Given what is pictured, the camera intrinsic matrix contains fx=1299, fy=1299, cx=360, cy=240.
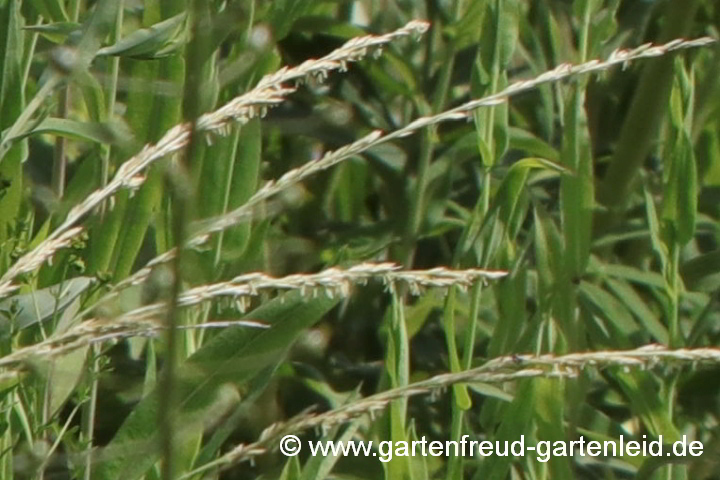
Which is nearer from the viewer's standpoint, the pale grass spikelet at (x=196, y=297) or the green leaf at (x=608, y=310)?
the pale grass spikelet at (x=196, y=297)

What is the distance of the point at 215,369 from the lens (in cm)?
107

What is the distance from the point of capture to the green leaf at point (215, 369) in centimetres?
107

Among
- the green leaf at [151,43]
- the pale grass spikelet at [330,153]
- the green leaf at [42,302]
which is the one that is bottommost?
the green leaf at [42,302]

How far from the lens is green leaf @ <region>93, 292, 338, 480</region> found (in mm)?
1071

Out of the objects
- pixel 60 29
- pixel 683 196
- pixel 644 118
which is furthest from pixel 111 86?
pixel 644 118

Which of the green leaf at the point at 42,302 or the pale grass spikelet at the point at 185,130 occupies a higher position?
the pale grass spikelet at the point at 185,130

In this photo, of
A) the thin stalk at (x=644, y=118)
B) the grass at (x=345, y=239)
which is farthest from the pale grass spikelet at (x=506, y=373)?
the thin stalk at (x=644, y=118)

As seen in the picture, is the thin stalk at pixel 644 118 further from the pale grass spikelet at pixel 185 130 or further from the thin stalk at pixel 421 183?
the pale grass spikelet at pixel 185 130

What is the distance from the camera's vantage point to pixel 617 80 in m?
1.87

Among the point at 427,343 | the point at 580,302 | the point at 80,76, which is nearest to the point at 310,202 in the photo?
the point at 427,343

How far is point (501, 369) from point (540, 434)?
29 cm

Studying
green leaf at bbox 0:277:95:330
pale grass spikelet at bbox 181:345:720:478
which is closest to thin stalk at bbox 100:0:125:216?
green leaf at bbox 0:277:95:330

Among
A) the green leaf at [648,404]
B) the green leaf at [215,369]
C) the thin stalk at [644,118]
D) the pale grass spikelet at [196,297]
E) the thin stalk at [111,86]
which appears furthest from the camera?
the thin stalk at [644,118]

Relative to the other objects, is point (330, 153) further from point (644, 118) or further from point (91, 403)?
point (644, 118)
